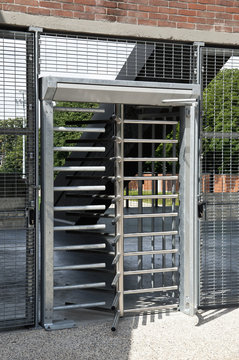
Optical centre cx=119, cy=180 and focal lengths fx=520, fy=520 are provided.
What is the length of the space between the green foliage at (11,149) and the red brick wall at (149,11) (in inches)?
42.3

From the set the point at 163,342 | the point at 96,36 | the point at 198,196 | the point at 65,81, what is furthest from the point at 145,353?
the point at 96,36

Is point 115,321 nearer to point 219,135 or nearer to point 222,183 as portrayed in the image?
point 222,183

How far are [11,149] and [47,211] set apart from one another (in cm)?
68

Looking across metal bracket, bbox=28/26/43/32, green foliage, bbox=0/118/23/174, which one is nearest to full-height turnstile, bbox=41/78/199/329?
green foliage, bbox=0/118/23/174

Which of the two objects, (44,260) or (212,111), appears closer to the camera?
(44,260)

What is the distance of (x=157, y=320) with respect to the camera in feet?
17.5

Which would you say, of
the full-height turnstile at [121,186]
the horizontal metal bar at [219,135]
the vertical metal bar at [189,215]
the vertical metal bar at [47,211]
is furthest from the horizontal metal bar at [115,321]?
the horizontal metal bar at [219,135]

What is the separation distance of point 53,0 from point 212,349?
3.56 m

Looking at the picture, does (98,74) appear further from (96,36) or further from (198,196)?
(198,196)

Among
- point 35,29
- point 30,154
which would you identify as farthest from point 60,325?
point 35,29

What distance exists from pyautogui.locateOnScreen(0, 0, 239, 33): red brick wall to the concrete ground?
3.05 metres

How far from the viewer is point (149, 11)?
542 centimetres

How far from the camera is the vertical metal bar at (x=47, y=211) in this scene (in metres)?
4.88

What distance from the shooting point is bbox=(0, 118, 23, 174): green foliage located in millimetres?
4895
